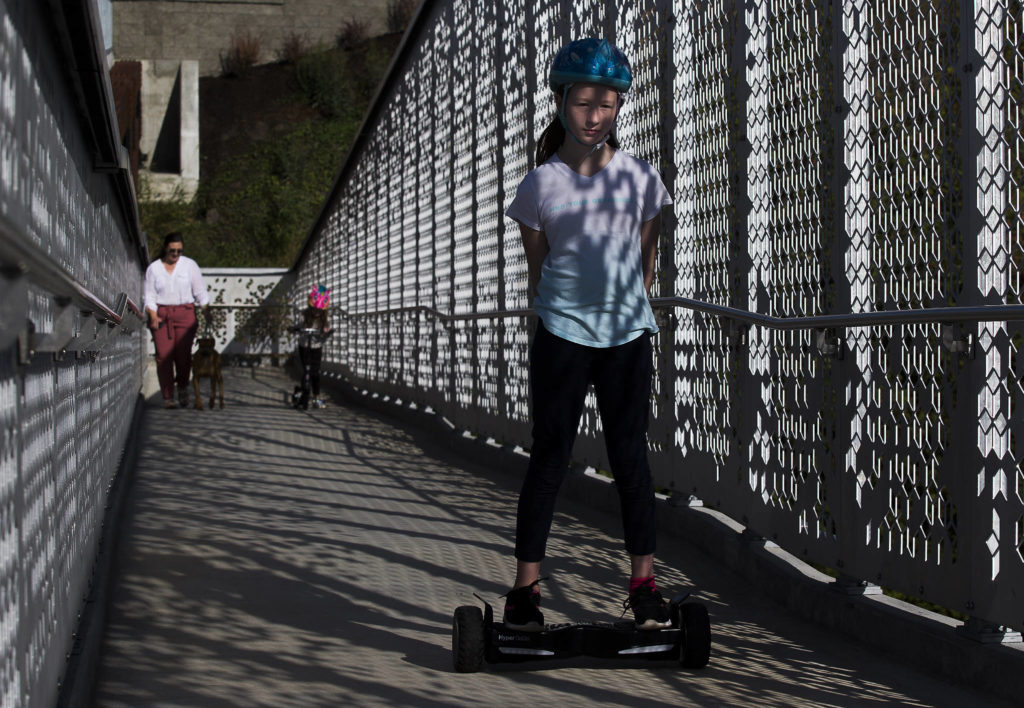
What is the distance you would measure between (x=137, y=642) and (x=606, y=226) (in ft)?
6.50

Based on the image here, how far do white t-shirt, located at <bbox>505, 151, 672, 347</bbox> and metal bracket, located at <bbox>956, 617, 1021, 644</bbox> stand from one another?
1278 millimetres

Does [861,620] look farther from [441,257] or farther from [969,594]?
[441,257]

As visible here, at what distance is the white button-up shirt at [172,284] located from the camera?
14.8 metres

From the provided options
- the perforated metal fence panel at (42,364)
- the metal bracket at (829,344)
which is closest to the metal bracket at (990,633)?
the metal bracket at (829,344)

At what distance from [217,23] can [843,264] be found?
60.9 m

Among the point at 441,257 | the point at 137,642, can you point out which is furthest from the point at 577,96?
the point at 441,257

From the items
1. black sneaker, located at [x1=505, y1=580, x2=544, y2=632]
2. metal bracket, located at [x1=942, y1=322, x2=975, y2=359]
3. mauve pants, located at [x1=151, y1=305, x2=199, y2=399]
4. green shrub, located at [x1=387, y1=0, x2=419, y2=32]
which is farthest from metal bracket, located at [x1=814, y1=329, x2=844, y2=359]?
green shrub, located at [x1=387, y1=0, x2=419, y2=32]

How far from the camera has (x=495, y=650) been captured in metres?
4.23

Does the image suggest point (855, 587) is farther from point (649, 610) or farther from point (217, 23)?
point (217, 23)

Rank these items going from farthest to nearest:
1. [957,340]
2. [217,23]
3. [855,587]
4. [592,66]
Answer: [217,23] < [855,587] < [592,66] < [957,340]

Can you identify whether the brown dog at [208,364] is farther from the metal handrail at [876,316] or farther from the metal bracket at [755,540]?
the metal bracket at [755,540]

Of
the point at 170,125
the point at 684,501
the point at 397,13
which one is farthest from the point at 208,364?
the point at 397,13

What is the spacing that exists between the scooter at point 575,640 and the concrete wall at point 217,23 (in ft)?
199

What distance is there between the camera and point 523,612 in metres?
4.27
